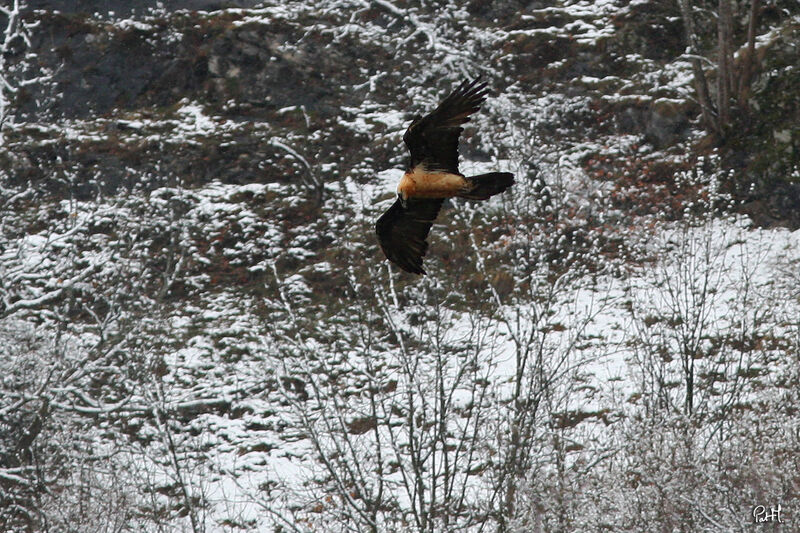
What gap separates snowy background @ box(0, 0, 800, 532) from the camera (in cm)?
943

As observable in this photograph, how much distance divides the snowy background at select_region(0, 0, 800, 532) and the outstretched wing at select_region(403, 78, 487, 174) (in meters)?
3.67

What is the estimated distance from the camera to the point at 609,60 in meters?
19.7

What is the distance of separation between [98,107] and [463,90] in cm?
1982

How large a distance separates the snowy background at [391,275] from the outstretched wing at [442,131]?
3.67 m

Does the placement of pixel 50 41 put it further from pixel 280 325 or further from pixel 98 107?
pixel 280 325

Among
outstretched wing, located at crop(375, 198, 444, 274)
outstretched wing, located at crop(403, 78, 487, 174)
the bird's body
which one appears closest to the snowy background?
outstretched wing, located at crop(375, 198, 444, 274)

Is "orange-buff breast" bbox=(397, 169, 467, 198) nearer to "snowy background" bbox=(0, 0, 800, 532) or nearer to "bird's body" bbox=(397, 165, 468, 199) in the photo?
"bird's body" bbox=(397, 165, 468, 199)

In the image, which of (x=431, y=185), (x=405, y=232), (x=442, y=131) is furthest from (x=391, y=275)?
(x=442, y=131)

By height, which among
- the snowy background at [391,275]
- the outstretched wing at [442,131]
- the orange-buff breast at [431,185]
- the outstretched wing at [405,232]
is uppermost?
the outstretched wing at [442,131]

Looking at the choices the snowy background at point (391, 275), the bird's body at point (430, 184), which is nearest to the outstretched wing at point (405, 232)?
the bird's body at point (430, 184)

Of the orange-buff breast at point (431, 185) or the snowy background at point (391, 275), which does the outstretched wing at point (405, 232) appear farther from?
the snowy background at point (391, 275)

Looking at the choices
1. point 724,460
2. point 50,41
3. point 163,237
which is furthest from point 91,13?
point 724,460

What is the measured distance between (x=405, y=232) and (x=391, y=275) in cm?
683

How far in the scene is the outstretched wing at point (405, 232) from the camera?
6082 millimetres
